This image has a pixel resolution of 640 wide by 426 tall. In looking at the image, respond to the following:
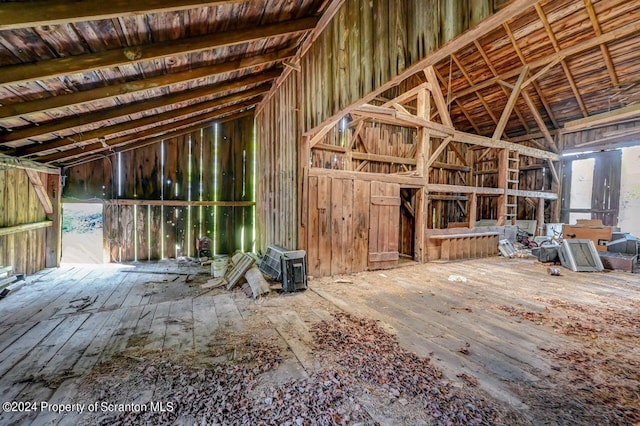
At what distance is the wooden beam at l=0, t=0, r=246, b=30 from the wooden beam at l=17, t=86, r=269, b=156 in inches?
116

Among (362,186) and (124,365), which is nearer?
(124,365)

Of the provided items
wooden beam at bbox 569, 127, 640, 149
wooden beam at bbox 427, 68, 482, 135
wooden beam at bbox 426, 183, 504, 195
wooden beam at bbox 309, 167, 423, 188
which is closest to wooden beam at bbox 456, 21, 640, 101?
wooden beam at bbox 427, 68, 482, 135

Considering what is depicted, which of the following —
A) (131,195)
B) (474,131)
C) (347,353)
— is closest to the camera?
(347,353)

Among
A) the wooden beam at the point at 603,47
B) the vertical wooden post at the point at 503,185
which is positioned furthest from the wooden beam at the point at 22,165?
the vertical wooden post at the point at 503,185

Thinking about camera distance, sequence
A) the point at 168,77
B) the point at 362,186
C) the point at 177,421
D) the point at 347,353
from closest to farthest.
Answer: the point at 177,421
the point at 347,353
the point at 168,77
the point at 362,186

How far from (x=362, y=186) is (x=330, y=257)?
1.58 meters

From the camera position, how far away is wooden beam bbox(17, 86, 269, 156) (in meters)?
4.10

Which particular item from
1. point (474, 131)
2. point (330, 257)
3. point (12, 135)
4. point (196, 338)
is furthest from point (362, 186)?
point (474, 131)

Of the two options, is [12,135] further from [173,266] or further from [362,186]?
[362,186]

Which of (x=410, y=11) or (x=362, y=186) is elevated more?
(x=410, y=11)

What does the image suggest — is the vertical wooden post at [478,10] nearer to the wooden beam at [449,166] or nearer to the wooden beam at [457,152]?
the wooden beam at [449,166]

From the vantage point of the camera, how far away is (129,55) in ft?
8.43

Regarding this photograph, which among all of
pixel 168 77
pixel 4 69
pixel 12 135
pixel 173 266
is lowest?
pixel 173 266

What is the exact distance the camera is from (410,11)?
88.3 inches
